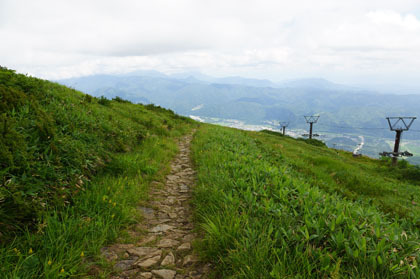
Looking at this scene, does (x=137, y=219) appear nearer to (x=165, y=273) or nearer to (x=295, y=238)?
(x=165, y=273)

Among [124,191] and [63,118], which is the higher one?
[63,118]

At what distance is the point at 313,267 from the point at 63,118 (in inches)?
279

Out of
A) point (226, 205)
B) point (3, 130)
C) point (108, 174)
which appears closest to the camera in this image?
point (3, 130)

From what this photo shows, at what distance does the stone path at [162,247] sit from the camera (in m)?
3.18

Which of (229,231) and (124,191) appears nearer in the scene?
(229,231)

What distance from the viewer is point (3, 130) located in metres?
3.87

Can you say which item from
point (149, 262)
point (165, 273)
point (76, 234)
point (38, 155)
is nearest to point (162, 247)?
point (149, 262)

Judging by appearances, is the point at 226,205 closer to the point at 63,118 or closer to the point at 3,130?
the point at 3,130

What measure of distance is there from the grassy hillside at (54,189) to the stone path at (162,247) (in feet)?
1.21

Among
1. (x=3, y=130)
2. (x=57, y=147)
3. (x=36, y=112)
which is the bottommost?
(x=57, y=147)

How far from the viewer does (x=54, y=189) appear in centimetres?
405

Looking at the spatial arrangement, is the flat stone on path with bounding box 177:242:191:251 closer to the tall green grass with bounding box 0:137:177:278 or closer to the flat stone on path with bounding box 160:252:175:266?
the flat stone on path with bounding box 160:252:175:266

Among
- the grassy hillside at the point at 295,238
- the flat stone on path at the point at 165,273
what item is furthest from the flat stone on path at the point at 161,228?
the flat stone on path at the point at 165,273

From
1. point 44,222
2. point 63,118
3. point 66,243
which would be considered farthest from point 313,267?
point 63,118
